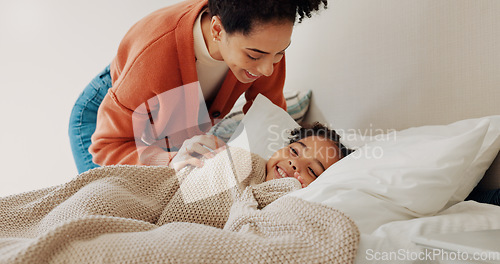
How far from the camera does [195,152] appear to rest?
1062 mm

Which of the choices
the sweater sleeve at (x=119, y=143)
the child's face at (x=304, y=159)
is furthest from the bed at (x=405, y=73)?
the sweater sleeve at (x=119, y=143)

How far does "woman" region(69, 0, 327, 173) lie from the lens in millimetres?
948

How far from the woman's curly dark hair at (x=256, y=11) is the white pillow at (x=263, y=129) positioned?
46 cm

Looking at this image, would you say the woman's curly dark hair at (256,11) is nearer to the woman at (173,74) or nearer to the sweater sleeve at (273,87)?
the woman at (173,74)

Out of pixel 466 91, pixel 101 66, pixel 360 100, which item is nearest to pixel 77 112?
pixel 101 66

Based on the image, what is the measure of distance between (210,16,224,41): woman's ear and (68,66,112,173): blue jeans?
1.66 feet

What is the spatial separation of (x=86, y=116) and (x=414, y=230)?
3.78ft

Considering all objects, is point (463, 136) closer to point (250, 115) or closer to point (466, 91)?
point (466, 91)

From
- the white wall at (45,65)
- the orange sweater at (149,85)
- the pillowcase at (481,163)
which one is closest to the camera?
the pillowcase at (481,163)

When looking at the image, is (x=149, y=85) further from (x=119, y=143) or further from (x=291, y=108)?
(x=291, y=108)

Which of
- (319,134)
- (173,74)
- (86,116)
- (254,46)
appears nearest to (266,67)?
(254,46)

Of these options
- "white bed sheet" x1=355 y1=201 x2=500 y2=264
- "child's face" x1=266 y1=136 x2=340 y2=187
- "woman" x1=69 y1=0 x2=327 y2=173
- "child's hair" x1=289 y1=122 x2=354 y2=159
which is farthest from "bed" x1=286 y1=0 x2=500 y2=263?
"woman" x1=69 y1=0 x2=327 y2=173

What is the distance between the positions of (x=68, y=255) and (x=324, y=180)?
0.51 metres

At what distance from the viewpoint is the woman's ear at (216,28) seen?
0.95m
